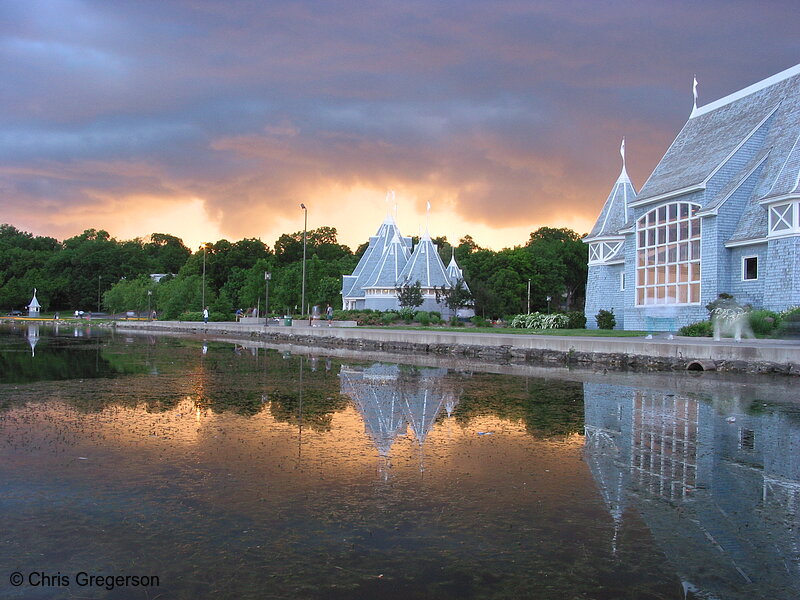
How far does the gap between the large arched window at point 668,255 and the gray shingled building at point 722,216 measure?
5 centimetres

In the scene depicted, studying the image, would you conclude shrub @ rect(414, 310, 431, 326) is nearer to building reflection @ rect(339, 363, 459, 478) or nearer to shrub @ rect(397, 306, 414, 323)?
shrub @ rect(397, 306, 414, 323)

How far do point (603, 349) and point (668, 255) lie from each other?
44.4 feet

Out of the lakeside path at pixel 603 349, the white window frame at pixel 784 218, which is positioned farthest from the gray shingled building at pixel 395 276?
the white window frame at pixel 784 218

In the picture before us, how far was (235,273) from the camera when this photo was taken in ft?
309

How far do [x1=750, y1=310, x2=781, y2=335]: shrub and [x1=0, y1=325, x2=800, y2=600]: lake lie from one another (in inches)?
541

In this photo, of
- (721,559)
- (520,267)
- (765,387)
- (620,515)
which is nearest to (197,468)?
(620,515)

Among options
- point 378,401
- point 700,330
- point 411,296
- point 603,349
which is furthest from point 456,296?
point 378,401

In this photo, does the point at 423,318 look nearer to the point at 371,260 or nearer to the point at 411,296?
the point at 411,296

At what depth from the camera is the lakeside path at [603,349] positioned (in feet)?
62.6

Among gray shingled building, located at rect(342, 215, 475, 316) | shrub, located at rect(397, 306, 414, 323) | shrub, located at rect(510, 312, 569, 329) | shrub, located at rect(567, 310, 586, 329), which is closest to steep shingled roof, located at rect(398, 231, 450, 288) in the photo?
gray shingled building, located at rect(342, 215, 475, 316)

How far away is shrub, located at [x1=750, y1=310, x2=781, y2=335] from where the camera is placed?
986 inches

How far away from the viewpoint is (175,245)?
14612 centimetres

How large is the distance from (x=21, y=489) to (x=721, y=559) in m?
6.49

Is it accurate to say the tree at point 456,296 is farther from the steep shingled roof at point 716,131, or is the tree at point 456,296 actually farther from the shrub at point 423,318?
the steep shingled roof at point 716,131
